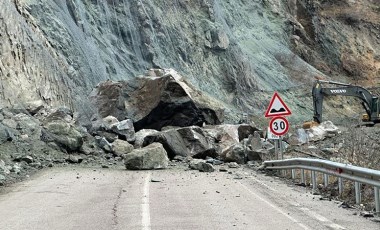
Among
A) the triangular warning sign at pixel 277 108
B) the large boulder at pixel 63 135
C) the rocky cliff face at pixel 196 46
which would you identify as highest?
the rocky cliff face at pixel 196 46

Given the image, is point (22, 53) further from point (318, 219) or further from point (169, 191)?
point (318, 219)

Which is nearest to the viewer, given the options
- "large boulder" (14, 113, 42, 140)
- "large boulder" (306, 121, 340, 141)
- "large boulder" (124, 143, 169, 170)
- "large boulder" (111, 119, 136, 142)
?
"large boulder" (124, 143, 169, 170)

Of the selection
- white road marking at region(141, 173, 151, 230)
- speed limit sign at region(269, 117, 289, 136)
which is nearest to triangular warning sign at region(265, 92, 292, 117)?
speed limit sign at region(269, 117, 289, 136)

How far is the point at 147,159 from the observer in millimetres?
19656

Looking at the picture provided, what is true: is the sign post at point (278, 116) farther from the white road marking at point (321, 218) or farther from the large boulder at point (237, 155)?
the white road marking at point (321, 218)

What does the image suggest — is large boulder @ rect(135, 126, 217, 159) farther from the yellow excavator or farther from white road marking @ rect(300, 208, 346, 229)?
white road marking @ rect(300, 208, 346, 229)

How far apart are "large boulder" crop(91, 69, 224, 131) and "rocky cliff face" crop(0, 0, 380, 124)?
1.24m

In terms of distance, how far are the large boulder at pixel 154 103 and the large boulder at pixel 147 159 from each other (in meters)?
10.1

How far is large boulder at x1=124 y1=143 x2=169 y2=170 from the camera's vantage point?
63.7ft

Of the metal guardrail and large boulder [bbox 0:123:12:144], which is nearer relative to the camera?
the metal guardrail

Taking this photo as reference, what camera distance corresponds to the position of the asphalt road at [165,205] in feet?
28.0

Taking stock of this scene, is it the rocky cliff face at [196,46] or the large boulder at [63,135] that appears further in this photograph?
the rocky cliff face at [196,46]

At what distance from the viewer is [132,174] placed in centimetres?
1764

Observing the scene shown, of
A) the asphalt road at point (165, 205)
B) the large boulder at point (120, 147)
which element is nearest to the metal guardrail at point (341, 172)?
the asphalt road at point (165, 205)
